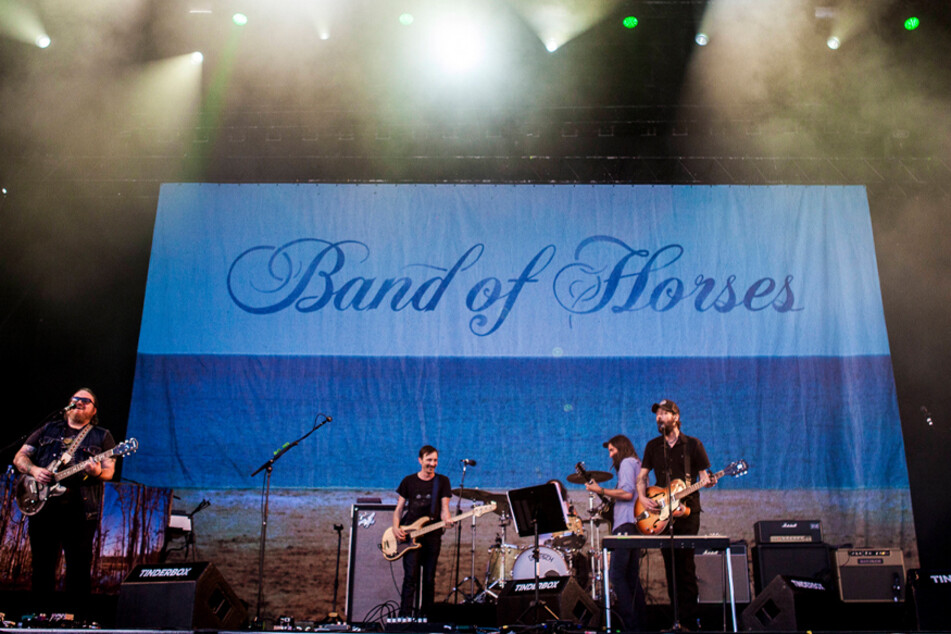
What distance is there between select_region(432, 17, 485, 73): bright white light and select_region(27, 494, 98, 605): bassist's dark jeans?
518cm

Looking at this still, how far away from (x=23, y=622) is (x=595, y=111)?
266 inches

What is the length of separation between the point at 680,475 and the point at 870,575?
7.60 feet

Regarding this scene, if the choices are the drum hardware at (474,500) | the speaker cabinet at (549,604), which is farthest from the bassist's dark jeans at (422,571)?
the speaker cabinet at (549,604)

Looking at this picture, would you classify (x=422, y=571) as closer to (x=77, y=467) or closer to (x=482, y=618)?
(x=482, y=618)

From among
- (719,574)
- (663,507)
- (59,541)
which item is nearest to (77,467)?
(59,541)

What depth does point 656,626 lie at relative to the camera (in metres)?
6.46

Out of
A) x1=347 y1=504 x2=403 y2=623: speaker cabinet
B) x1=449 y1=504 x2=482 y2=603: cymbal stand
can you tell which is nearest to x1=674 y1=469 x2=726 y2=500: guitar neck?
x1=449 y1=504 x2=482 y2=603: cymbal stand

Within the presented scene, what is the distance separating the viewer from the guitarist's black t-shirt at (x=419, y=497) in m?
6.85

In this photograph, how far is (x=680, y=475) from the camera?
19.4 feet

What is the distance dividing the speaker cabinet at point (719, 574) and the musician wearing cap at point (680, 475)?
0.79 metres

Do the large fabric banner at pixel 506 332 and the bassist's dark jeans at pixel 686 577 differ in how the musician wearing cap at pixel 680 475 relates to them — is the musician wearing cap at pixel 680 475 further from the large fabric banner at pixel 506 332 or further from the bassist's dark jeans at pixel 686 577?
the large fabric banner at pixel 506 332

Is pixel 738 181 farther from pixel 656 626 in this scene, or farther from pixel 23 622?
pixel 23 622

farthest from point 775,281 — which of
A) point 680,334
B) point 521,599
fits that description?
point 521,599

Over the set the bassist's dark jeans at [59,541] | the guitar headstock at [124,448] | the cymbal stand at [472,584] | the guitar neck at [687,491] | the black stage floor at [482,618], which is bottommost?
the black stage floor at [482,618]
